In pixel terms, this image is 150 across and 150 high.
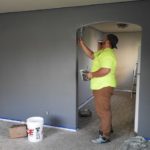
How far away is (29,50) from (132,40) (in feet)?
14.5

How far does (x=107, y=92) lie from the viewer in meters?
3.52

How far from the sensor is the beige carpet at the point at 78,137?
133 inches

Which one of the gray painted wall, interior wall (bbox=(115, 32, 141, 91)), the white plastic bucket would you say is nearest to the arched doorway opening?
interior wall (bbox=(115, 32, 141, 91))

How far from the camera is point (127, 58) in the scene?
7684mm

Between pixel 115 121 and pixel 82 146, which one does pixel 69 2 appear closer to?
pixel 82 146

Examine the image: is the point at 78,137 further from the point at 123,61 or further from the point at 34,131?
the point at 123,61

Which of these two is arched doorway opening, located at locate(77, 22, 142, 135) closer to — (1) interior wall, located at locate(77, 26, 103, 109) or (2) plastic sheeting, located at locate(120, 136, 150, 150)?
(1) interior wall, located at locate(77, 26, 103, 109)

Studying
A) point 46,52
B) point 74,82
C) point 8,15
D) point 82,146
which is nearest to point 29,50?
point 46,52

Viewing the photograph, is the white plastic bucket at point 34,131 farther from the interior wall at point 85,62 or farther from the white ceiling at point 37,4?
the interior wall at point 85,62

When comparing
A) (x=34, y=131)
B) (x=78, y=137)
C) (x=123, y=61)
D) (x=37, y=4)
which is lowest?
(x=78, y=137)

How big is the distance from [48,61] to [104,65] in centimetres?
122

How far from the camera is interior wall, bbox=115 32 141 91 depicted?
7566 mm

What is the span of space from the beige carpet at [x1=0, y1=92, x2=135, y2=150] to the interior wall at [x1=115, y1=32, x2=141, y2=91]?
9.55ft

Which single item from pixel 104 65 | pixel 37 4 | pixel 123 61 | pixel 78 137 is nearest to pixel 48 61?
pixel 37 4
